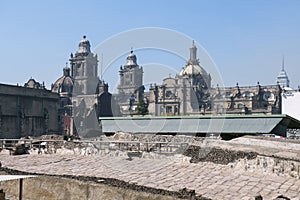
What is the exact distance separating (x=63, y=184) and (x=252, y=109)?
7303cm

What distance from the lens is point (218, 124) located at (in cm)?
2008

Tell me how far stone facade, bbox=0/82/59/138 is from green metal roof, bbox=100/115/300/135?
30.9 meters

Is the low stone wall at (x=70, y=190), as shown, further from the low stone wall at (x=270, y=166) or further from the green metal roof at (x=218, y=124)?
the green metal roof at (x=218, y=124)

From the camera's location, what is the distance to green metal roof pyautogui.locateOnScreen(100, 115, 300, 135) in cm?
1927

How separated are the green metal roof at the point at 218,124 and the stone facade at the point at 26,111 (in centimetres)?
3090

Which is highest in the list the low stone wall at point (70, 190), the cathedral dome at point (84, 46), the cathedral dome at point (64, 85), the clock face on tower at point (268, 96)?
the cathedral dome at point (84, 46)

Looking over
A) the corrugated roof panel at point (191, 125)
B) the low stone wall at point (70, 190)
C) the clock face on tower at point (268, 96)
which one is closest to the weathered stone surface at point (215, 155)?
the low stone wall at point (70, 190)

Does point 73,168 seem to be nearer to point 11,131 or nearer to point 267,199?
point 267,199

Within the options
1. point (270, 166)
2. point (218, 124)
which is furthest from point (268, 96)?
point (270, 166)

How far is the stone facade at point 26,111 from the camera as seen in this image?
1939 inches

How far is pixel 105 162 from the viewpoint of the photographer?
1498 cm

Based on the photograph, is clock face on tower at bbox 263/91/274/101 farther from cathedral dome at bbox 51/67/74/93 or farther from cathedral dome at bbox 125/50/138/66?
cathedral dome at bbox 125/50/138/66

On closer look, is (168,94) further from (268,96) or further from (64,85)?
(64,85)

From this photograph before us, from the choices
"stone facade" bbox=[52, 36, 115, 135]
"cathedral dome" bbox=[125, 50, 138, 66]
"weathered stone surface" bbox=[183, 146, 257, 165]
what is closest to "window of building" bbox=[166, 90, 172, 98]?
"stone facade" bbox=[52, 36, 115, 135]
